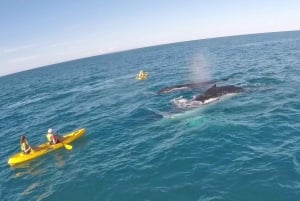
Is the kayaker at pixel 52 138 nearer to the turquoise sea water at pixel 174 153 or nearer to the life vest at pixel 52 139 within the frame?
the life vest at pixel 52 139

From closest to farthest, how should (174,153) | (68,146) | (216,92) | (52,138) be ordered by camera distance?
(174,153)
(68,146)
(52,138)
(216,92)

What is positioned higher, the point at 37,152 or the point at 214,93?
the point at 214,93

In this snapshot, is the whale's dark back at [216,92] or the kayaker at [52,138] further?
the whale's dark back at [216,92]

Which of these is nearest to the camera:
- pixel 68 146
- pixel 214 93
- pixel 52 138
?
pixel 68 146

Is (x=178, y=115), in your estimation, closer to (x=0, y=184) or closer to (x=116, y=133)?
(x=116, y=133)

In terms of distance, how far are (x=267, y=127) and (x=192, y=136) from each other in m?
5.63

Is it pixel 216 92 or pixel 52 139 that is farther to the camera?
pixel 216 92

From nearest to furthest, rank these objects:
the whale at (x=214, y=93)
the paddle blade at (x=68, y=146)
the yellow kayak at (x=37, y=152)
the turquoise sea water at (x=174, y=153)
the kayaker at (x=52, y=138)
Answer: the turquoise sea water at (x=174, y=153) → the yellow kayak at (x=37, y=152) → the paddle blade at (x=68, y=146) → the kayaker at (x=52, y=138) → the whale at (x=214, y=93)

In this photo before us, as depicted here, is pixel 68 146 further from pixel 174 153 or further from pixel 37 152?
pixel 174 153

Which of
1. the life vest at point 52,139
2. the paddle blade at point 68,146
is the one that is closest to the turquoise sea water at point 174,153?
the paddle blade at point 68,146

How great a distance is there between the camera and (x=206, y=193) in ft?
54.8

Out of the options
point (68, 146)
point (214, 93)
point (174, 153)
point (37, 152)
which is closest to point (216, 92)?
point (214, 93)

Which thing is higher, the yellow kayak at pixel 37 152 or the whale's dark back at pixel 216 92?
the whale's dark back at pixel 216 92

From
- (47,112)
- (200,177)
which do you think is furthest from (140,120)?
(47,112)
